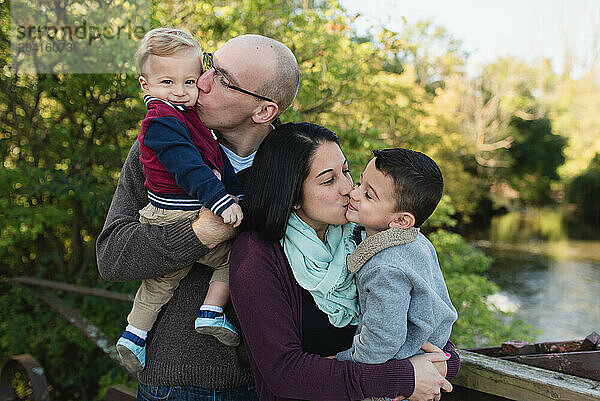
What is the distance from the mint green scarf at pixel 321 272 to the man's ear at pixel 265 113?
34 cm

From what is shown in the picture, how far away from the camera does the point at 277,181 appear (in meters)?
1.56

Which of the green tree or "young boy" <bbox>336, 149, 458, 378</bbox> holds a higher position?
"young boy" <bbox>336, 149, 458, 378</bbox>

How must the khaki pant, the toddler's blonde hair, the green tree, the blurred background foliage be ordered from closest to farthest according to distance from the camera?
the khaki pant → the toddler's blonde hair → the blurred background foliage → the green tree

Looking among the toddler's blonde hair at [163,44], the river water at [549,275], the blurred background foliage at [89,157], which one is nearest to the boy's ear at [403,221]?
the toddler's blonde hair at [163,44]

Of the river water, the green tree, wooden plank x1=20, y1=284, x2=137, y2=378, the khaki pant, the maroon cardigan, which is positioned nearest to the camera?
the maroon cardigan

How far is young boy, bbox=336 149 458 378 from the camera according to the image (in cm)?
147

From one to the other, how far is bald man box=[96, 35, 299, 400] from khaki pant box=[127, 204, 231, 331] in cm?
3

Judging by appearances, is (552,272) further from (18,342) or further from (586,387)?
(586,387)

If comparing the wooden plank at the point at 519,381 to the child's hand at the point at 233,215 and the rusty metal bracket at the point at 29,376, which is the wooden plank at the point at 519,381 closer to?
the child's hand at the point at 233,215

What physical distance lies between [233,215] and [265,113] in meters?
0.39

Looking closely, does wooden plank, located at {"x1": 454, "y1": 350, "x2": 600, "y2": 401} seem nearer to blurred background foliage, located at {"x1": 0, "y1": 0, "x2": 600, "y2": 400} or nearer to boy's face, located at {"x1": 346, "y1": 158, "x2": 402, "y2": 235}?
boy's face, located at {"x1": 346, "y1": 158, "x2": 402, "y2": 235}

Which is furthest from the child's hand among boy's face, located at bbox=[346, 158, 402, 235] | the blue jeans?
the blue jeans

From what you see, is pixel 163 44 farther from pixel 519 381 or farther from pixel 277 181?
pixel 519 381

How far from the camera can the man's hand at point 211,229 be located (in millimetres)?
1574
